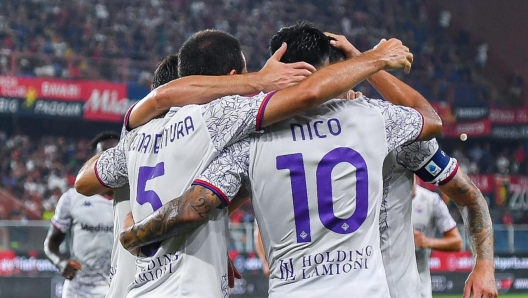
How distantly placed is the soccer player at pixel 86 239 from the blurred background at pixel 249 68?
548cm

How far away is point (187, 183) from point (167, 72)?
0.98 meters

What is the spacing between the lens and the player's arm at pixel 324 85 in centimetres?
308

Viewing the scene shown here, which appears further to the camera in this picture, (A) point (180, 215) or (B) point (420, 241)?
(B) point (420, 241)

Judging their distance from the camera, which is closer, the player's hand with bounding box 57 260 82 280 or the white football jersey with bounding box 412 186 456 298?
the player's hand with bounding box 57 260 82 280

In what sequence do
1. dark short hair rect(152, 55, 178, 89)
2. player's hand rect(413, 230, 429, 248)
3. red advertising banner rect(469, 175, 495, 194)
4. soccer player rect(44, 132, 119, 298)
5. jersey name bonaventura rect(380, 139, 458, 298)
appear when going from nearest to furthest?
jersey name bonaventura rect(380, 139, 458, 298)
dark short hair rect(152, 55, 178, 89)
player's hand rect(413, 230, 429, 248)
soccer player rect(44, 132, 119, 298)
red advertising banner rect(469, 175, 495, 194)

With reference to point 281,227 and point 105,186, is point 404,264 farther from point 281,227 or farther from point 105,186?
point 105,186

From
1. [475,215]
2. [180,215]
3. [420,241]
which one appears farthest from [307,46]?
[420,241]

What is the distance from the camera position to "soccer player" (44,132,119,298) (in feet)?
24.1

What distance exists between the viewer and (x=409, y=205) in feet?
12.2

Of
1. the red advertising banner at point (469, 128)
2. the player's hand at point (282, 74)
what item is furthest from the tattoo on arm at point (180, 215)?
the red advertising banner at point (469, 128)

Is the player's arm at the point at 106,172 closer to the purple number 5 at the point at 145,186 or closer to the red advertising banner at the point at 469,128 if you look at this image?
the purple number 5 at the point at 145,186

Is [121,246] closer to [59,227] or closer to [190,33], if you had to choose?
[59,227]

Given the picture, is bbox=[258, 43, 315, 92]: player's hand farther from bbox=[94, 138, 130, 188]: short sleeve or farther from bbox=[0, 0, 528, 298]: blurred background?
bbox=[0, 0, 528, 298]: blurred background

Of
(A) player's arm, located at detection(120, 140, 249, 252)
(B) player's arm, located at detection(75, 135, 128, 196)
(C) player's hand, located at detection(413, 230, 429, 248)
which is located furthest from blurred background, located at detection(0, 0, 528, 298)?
(A) player's arm, located at detection(120, 140, 249, 252)
